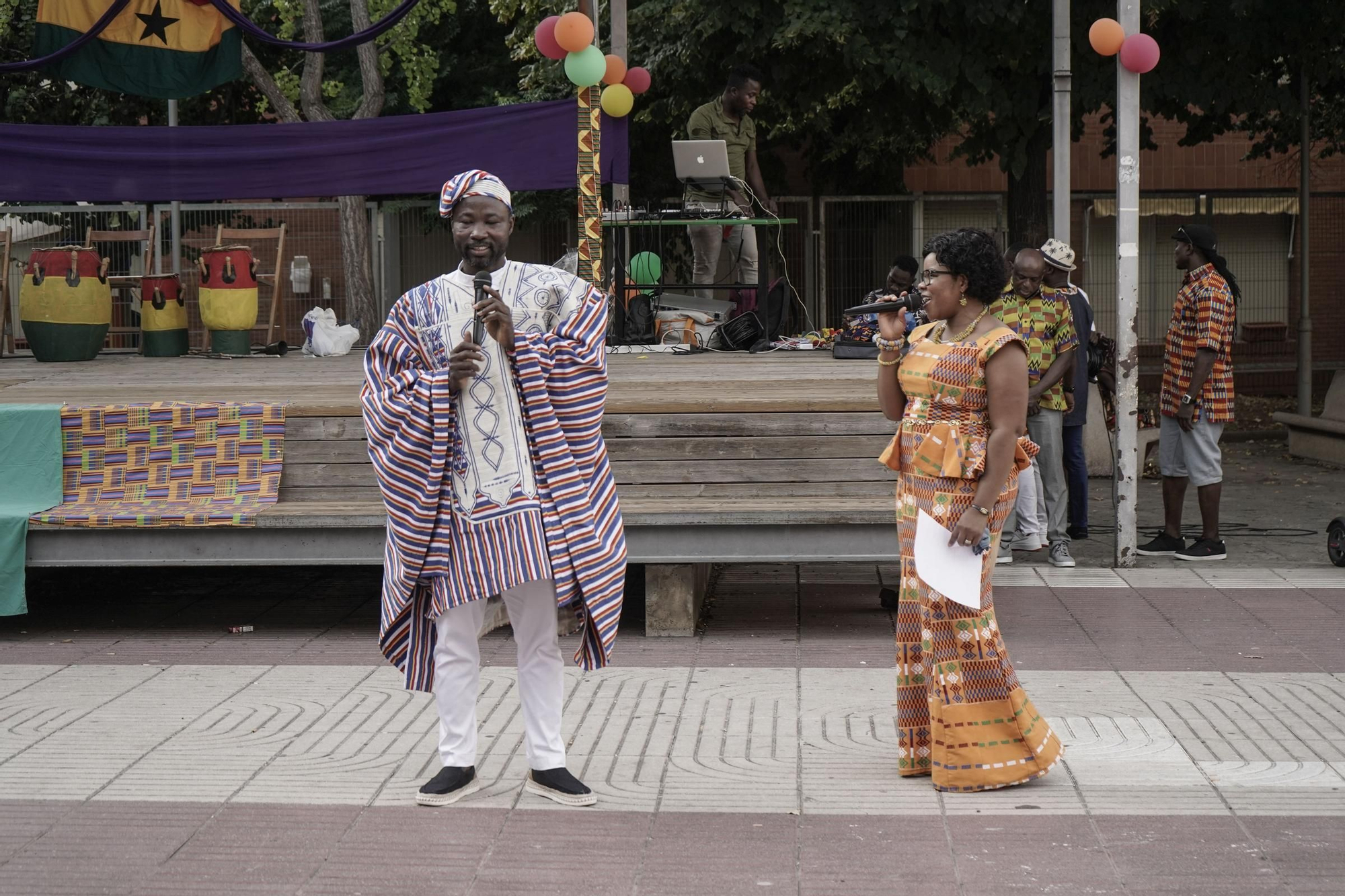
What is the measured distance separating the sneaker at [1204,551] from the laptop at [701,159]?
13.8 feet

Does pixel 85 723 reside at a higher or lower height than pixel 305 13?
lower

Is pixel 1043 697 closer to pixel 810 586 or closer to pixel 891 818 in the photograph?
pixel 891 818

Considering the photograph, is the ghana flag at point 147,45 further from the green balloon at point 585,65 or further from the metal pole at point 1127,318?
the metal pole at point 1127,318

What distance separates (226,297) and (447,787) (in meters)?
8.36

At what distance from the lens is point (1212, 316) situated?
9703 millimetres

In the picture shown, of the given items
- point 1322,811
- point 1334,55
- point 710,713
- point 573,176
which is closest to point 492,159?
point 573,176

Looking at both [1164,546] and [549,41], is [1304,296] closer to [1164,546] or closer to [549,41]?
[1164,546]

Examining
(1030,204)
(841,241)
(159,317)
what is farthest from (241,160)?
(841,241)

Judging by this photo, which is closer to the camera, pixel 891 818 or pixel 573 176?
pixel 891 818

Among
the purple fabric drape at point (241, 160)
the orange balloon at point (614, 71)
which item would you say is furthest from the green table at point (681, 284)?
the orange balloon at point (614, 71)

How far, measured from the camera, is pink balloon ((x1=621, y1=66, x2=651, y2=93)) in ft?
40.4

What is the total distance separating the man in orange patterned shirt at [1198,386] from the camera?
9719 millimetres

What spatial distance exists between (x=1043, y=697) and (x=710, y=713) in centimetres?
140

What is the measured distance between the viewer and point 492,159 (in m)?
10.3
